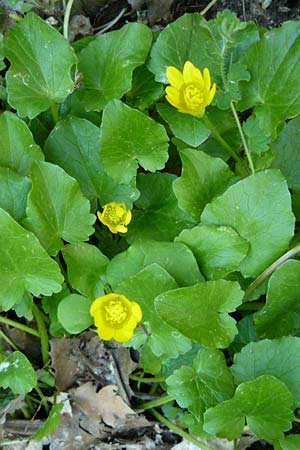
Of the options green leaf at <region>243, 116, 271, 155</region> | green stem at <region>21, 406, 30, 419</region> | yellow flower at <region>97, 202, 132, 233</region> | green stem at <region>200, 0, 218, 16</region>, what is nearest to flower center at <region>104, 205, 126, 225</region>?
yellow flower at <region>97, 202, 132, 233</region>

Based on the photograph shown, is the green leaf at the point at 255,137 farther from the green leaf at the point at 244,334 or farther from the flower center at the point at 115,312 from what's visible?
→ the flower center at the point at 115,312

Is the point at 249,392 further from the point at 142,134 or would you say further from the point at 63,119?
the point at 63,119

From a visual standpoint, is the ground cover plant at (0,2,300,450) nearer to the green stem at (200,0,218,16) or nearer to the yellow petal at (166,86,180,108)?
the yellow petal at (166,86,180,108)

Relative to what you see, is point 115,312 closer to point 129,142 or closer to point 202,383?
point 202,383

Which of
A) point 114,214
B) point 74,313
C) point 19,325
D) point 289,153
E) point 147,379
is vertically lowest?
point 147,379

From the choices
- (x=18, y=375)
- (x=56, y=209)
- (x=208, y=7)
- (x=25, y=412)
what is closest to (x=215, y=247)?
(x=56, y=209)
